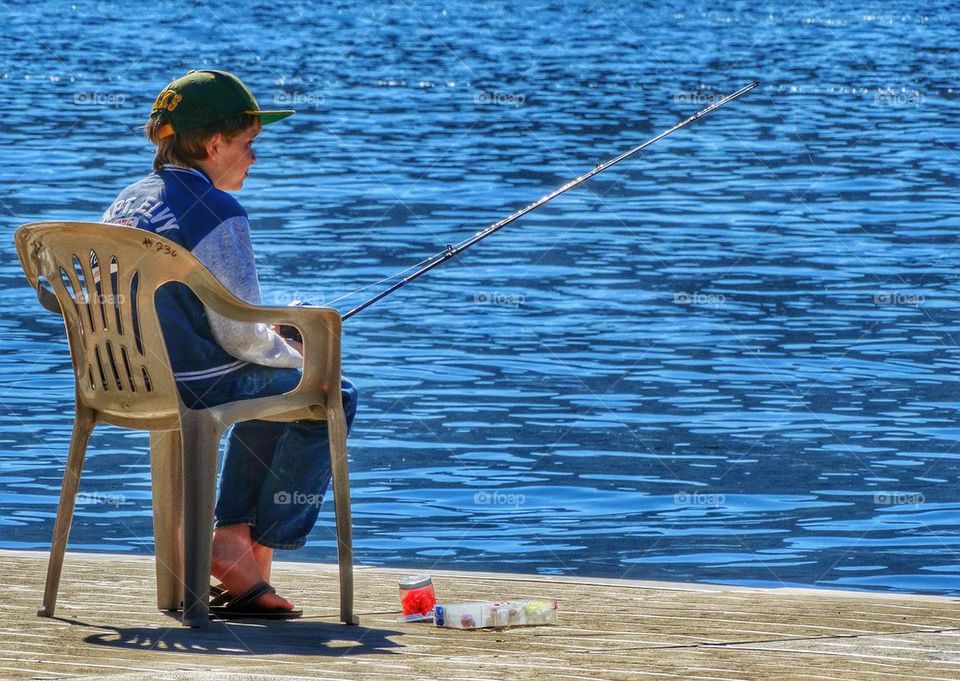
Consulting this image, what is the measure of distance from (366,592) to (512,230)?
891cm

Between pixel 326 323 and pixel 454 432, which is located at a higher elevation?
pixel 326 323

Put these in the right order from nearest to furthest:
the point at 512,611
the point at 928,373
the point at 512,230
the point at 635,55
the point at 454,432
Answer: the point at 512,611
the point at 454,432
the point at 928,373
the point at 512,230
the point at 635,55

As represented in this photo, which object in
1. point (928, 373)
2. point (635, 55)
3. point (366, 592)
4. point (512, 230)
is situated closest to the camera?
point (366, 592)

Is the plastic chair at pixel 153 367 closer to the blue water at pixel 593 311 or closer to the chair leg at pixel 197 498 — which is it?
the chair leg at pixel 197 498

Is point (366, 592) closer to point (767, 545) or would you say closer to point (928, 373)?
point (767, 545)

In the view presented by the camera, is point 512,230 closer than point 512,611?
No

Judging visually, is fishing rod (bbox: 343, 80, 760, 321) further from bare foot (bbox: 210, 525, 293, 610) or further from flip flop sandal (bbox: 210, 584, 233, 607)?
flip flop sandal (bbox: 210, 584, 233, 607)

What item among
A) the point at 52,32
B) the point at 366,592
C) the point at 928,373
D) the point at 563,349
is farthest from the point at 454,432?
the point at 52,32

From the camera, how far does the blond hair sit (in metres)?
4.41

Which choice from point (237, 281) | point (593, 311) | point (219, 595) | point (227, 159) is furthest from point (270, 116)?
point (593, 311)

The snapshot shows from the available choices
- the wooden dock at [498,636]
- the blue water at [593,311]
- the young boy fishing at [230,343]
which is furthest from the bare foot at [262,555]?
the blue water at [593,311]

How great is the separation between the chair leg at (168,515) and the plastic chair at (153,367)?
6 cm

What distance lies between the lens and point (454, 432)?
8023 millimetres

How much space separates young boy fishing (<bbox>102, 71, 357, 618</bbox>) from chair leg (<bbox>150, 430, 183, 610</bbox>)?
0.10 m
